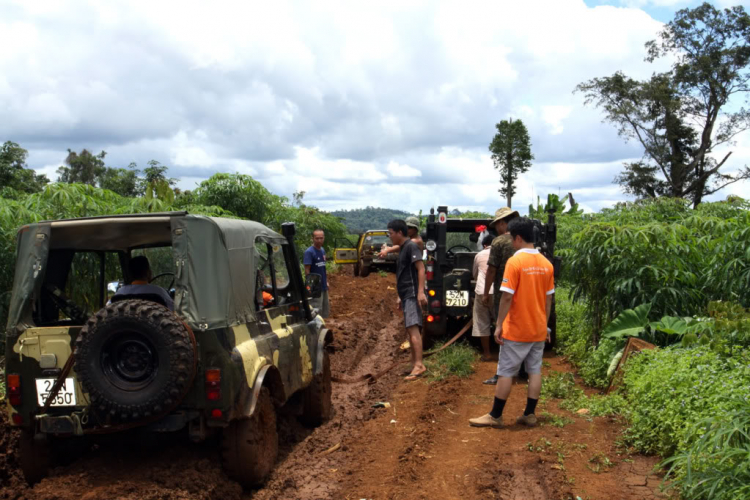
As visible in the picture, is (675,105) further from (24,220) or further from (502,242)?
(24,220)

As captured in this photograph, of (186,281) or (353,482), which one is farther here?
(353,482)

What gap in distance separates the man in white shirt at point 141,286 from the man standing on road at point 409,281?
3.68 meters

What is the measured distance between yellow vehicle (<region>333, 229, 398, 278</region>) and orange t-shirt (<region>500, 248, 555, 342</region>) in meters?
18.5

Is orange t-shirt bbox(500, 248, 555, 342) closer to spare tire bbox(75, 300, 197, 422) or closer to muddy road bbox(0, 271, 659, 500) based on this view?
muddy road bbox(0, 271, 659, 500)

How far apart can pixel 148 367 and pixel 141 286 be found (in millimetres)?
1045

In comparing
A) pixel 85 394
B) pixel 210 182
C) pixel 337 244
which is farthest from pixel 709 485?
pixel 337 244

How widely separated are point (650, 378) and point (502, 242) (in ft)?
8.60

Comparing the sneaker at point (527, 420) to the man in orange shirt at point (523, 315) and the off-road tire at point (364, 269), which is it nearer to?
the man in orange shirt at point (523, 315)

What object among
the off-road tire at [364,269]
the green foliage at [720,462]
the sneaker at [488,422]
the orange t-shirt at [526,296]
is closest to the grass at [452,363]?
the sneaker at [488,422]

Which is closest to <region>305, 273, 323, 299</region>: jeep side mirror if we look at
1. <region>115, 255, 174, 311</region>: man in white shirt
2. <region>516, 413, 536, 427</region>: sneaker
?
<region>115, 255, 174, 311</region>: man in white shirt

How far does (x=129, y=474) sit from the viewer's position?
4.31 m

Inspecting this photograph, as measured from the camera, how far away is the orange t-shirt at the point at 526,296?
19.4ft

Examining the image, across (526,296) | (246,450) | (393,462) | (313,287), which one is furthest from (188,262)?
(526,296)

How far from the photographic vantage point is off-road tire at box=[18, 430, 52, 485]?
15.2ft
